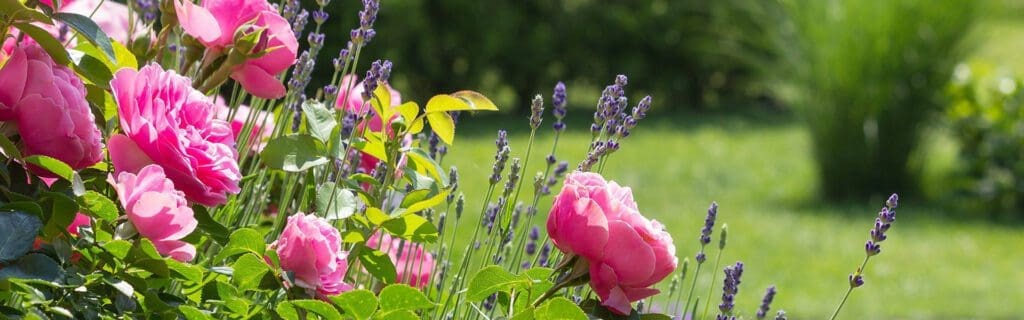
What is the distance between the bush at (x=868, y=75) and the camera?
8273 mm

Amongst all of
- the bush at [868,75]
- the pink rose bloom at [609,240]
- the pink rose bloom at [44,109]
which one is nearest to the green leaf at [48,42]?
the pink rose bloom at [44,109]

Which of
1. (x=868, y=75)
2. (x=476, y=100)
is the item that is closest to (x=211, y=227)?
(x=476, y=100)

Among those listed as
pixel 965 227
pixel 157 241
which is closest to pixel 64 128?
pixel 157 241

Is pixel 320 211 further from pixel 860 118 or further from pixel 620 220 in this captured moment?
pixel 860 118

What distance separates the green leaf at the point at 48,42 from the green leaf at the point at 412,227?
0.30 metres

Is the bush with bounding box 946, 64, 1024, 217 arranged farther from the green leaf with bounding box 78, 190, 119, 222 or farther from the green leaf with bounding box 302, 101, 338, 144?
the green leaf with bounding box 78, 190, 119, 222

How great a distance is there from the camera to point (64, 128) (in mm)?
1098

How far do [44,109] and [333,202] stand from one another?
0.26 m

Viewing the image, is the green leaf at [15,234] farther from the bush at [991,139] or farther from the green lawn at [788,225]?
the bush at [991,139]

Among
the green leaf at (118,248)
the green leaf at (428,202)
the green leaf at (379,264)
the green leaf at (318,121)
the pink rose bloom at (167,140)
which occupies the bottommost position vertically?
the green leaf at (118,248)

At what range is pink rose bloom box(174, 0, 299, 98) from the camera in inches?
49.9

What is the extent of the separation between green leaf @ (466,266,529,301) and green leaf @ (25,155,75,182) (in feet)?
1.10

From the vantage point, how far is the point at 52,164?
41.8 inches

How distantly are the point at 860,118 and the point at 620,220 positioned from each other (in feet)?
25.4
